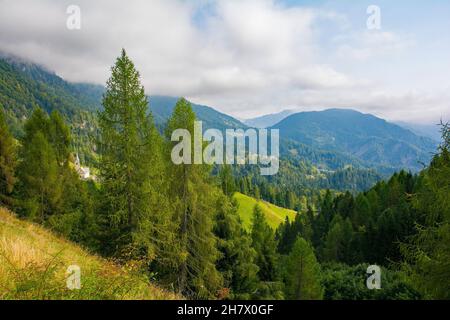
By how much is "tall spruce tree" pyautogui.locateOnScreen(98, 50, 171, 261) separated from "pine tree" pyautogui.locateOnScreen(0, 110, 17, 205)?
606 inches

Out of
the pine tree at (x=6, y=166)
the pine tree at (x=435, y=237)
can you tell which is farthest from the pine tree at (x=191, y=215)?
the pine tree at (x=6, y=166)

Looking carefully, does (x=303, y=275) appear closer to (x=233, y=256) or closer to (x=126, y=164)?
(x=233, y=256)

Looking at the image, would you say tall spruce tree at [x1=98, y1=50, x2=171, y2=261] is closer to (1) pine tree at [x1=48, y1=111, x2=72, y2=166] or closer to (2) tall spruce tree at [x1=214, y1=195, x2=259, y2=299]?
(2) tall spruce tree at [x1=214, y1=195, x2=259, y2=299]

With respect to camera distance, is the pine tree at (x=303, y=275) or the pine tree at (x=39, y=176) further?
the pine tree at (x=303, y=275)

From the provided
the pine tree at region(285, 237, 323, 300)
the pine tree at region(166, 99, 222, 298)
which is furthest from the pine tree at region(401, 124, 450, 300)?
the pine tree at region(285, 237, 323, 300)

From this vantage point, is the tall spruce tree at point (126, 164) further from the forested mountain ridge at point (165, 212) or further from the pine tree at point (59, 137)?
the pine tree at point (59, 137)

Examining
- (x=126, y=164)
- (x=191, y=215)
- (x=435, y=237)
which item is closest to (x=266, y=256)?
(x=191, y=215)

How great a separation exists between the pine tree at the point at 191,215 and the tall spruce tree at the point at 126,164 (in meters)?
2.51

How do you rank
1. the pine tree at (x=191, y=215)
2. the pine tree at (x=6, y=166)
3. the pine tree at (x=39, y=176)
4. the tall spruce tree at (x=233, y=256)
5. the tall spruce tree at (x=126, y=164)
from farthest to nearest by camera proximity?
the pine tree at (x=6, y=166), the pine tree at (x=39, y=176), the tall spruce tree at (x=233, y=256), the pine tree at (x=191, y=215), the tall spruce tree at (x=126, y=164)

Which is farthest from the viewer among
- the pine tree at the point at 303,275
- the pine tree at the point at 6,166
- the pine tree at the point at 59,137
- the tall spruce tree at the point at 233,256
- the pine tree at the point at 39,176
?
the pine tree at the point at 59,137

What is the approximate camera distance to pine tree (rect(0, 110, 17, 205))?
2895cm

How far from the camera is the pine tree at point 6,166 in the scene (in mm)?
28953

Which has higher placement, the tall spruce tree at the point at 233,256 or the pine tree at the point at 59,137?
the pine tree at the point at 59,137

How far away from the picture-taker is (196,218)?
22.3m
